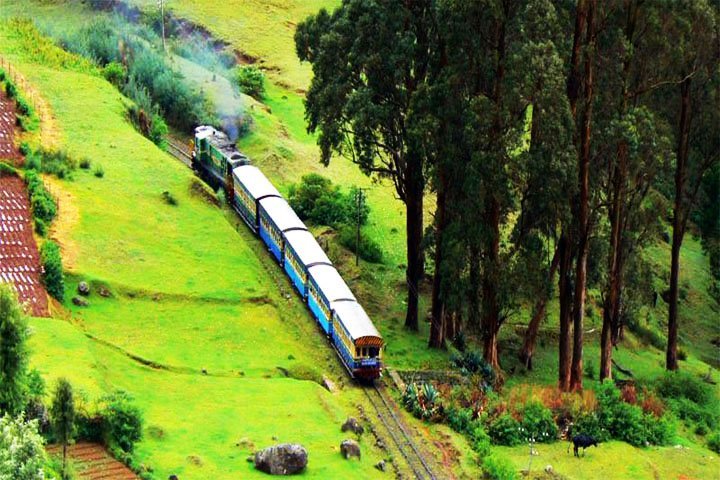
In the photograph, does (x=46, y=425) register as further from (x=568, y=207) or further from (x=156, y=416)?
(x=568, y=207)

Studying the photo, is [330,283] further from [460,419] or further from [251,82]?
[251,82]

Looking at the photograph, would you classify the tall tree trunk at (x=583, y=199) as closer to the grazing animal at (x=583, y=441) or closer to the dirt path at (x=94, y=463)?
the grazing animal at (x=583, y=441)

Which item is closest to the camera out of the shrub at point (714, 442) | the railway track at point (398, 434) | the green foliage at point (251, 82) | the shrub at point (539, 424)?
the railway track at point (398, 434)

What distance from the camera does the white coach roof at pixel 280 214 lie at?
66438 mm

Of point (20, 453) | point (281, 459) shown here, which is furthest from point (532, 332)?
point (20, 453)

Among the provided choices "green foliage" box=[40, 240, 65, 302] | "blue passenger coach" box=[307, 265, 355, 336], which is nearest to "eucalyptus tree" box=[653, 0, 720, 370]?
"blue passenger coach" box=[307, 265, 355, 336]

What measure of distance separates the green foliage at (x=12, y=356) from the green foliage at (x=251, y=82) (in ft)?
186

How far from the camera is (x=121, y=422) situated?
145ft

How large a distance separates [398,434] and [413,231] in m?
15.8

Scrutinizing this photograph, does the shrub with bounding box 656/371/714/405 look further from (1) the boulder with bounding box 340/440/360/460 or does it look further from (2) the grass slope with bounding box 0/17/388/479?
(1) the boulder with bounding box 340/440/360/460

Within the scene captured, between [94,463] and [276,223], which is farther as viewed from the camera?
[276,223]

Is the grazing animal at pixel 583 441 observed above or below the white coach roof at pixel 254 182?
below

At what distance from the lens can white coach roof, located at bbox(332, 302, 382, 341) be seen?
5559 centimetres

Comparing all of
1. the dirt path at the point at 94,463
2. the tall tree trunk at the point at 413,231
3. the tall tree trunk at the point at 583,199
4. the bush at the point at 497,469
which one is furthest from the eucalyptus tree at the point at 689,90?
the dirt path at the point at 94,463
